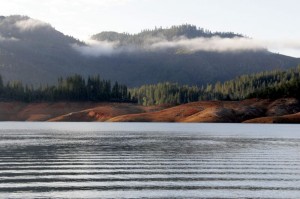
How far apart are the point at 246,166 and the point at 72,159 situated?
2497cm

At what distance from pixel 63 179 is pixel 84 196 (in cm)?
1040

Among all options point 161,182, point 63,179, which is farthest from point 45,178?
point 161,182

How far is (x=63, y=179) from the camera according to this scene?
189 ft

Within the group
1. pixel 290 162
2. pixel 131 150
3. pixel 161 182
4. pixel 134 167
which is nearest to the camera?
pixel 161 182

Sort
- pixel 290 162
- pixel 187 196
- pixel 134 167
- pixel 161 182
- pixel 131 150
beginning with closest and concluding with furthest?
pixel 187 196 < pixel 161 182 < pixel 134 167 < pixel 290 162 < pixel 131 150

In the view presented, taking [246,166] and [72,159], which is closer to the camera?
[246,166]

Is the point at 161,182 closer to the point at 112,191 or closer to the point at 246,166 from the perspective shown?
the point at 112,191

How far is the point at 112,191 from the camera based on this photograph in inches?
1980

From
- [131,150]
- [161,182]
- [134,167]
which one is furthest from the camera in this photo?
[131,150]

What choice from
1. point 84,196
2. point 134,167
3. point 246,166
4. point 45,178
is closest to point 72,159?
point 134,167

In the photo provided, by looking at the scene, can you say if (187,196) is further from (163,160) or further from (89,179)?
(163,160)

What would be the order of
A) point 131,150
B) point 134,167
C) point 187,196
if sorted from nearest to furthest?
point 187,196 < point 134,167 < point 131,150

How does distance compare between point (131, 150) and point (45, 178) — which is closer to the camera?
point (45, 178)

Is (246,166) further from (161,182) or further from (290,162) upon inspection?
(161,182)
